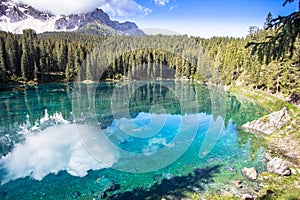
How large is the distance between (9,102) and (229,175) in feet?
143

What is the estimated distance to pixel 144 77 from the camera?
91688 mm

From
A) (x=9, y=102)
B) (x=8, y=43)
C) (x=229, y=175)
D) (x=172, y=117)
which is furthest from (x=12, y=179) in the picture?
(x=8, y=43)

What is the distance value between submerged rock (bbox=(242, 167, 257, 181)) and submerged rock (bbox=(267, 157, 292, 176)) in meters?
1.54

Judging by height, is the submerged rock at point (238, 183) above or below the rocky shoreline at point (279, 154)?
below

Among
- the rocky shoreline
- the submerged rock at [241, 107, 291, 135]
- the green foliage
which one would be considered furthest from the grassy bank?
the green foliage

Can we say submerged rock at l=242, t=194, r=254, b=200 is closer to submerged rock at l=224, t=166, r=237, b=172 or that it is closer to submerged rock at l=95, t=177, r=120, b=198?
submerged rock at l=224, t=166, r=237, b=172

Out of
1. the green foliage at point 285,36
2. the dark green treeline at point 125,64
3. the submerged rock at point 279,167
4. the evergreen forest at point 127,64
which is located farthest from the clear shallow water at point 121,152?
the dark green treeline at point 125,64

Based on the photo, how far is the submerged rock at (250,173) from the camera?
1594cm

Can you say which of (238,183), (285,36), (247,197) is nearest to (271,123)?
(238,183)

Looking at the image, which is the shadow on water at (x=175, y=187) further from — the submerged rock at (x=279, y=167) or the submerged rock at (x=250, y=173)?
the submerged rock at (x=279, y=167)

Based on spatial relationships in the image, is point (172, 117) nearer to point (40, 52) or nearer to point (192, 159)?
point (192, 159)

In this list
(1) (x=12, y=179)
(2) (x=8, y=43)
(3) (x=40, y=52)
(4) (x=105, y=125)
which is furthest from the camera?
(3) (x=40, y=52)

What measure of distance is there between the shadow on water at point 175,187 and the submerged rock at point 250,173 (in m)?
1.99

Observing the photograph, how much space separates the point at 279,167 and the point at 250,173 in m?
2.39
